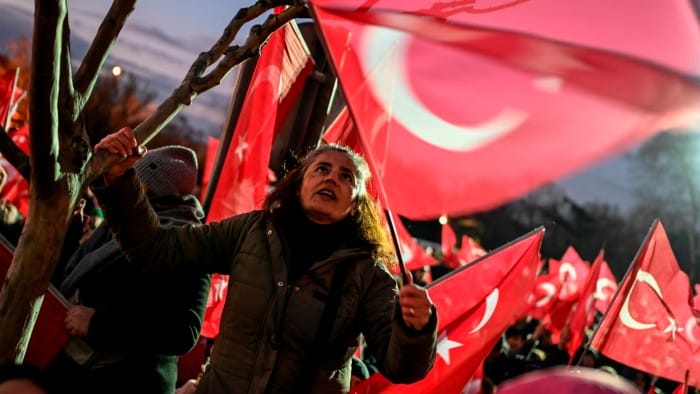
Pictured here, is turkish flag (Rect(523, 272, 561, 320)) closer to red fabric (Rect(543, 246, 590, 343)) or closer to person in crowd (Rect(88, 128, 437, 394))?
red fabric (Rect(543, 246, 590, 343))

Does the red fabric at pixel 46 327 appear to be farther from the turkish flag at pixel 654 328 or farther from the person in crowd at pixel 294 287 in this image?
the turkish flag at pixel 654 328

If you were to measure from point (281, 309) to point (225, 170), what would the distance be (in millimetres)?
2715

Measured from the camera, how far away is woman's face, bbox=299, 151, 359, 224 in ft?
8.62

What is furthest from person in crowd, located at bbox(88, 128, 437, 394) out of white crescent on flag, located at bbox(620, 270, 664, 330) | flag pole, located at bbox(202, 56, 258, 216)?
white crescent on flag, located at bbox(620, 270, 664, 330)

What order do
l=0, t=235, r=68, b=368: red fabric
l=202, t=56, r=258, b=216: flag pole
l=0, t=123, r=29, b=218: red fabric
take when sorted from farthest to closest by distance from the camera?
l=0, t=123, r=29, b=218: red fabric → l=202, t=56, r=258, b=216: flag pole → l=0, t=235, r=68, b=368: red fabric

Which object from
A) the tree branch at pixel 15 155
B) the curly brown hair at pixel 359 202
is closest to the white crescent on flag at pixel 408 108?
the curly brown hair at pixel 359 202

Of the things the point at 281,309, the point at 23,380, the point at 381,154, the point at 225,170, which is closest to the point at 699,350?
the point at 225,170

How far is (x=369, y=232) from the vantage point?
2705mm

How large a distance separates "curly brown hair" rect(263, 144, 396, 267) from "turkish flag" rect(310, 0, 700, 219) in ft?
0.34

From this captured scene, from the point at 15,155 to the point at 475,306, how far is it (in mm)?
3090

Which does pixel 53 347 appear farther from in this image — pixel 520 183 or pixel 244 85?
pixel 244 85

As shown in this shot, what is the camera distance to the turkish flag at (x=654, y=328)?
6355mm

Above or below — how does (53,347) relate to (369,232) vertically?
below

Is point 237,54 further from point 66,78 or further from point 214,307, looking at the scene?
point 214,307
